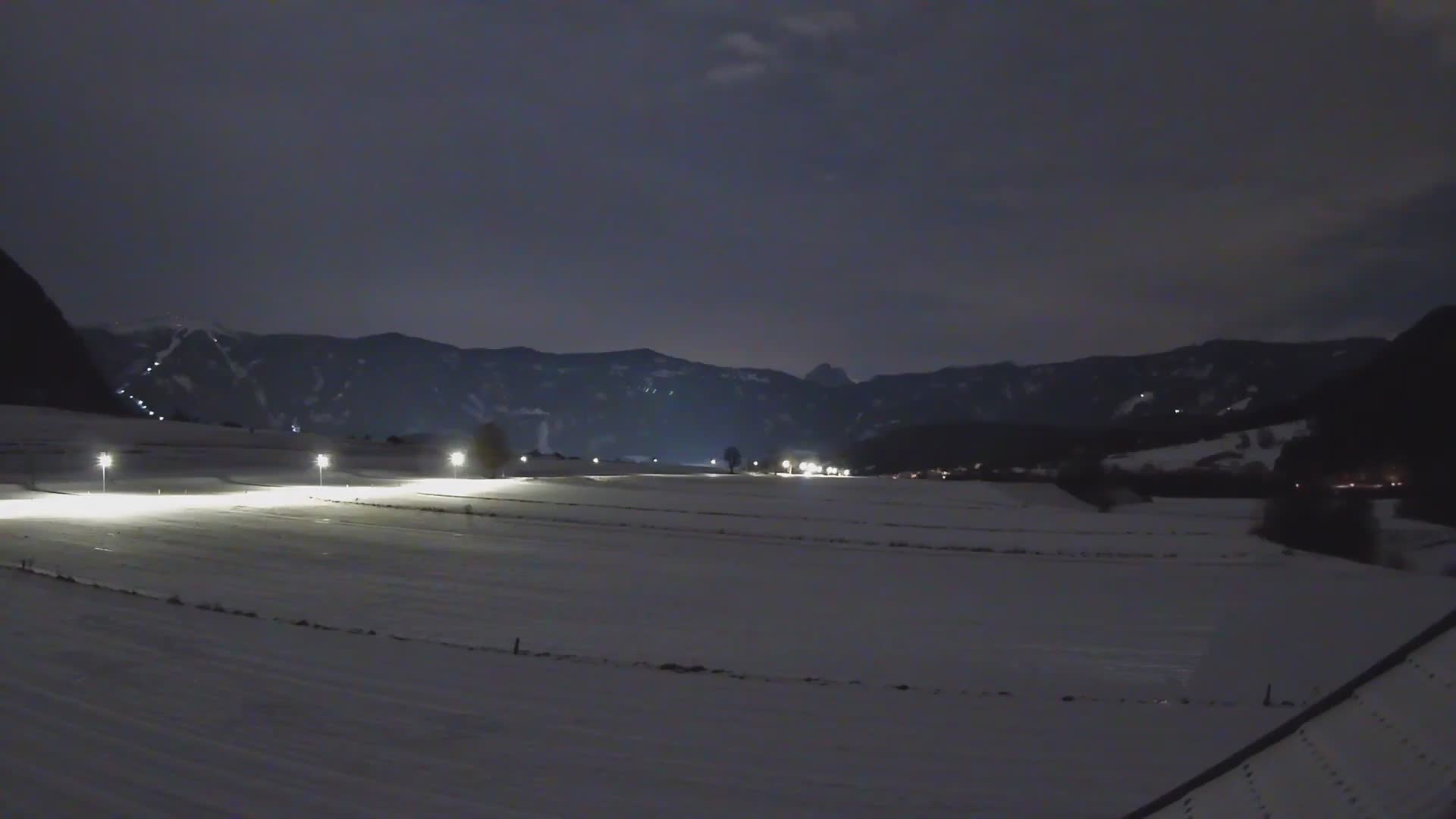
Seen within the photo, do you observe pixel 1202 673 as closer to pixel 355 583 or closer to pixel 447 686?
pixel 447 686

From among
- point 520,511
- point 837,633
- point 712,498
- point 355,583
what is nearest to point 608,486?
point 712,498

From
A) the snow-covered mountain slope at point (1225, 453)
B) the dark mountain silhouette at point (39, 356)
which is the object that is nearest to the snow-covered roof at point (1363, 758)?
the snow-covered mountain slope at point (1225, 453)

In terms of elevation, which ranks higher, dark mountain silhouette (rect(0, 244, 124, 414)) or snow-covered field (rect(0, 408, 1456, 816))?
dark mountain silhouette (rect(0, 244, 124, 414))

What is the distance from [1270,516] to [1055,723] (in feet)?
134

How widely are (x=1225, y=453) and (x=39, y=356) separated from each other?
166425mm

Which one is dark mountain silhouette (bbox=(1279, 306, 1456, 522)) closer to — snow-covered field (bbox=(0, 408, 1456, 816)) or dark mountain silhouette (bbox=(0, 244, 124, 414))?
snow-covered field (bbox=(0, 408, 1456, 816))

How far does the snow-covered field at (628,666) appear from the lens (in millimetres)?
8156

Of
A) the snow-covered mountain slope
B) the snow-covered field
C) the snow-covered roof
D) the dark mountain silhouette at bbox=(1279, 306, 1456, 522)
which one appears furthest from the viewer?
the snow-covered mountain slope

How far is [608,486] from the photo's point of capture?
2581 inches

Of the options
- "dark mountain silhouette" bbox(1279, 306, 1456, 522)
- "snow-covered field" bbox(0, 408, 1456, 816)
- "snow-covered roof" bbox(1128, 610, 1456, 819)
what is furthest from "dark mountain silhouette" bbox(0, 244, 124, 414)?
"snow-covered roof" bbox(1128, 610, 1456, 819)

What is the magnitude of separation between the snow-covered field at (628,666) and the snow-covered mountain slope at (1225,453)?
4908 centimetres

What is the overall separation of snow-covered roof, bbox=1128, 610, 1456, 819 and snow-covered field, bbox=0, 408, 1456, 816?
10.9 feet

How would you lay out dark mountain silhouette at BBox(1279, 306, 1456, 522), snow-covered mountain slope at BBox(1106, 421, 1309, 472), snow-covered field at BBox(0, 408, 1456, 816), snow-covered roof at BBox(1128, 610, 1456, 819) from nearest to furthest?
snow-covered roof at BBox(1128, 610, 1456, 819) < snow-covered field at BBox(0, 408, 1456, 816) < dark mountain silhouette at BBox(1279, 306, 1456, 522) < snow-covered mountain slope at BBox(1106, 421, 1309, 472)

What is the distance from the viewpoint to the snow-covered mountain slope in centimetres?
7819
